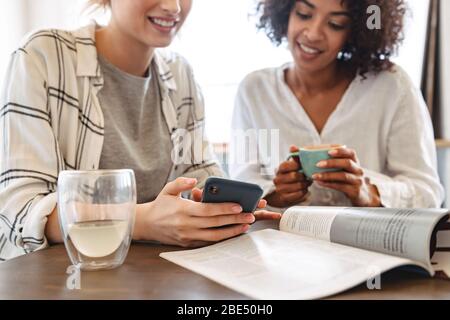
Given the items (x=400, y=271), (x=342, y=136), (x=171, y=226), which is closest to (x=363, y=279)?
(x=400, y=271)

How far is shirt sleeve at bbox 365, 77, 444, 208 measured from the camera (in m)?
1.21

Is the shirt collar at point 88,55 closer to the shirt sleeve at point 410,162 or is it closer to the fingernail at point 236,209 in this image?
the fingernail at point 236,209

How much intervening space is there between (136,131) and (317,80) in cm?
66

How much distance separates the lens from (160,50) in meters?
1.38

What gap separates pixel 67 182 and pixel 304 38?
1.01 meters

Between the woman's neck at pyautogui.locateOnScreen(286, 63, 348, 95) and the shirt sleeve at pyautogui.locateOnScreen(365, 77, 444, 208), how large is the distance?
0.23 meters

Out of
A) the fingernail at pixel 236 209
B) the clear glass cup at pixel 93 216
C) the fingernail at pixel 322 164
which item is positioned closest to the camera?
the clear glass cup at pixel 93 216

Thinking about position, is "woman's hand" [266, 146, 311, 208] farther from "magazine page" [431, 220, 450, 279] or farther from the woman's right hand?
"magazine page" [431, 220, 450, 279]

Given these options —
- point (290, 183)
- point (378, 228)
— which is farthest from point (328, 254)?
point (290, 183)

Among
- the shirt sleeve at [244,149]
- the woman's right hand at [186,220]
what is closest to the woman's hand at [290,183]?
the shirt sleeve at [244,149]

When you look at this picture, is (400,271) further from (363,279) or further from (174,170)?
(174,170)

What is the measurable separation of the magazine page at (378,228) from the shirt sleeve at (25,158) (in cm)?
43

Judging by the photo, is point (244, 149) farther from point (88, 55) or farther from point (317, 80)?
point (88, 55)

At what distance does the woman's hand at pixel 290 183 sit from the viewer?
109 cm
